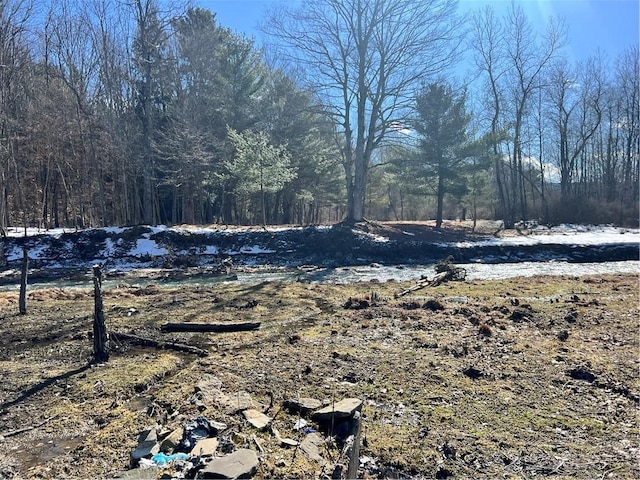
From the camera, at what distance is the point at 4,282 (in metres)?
15.8

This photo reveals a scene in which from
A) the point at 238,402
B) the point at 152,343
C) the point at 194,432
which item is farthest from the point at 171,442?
the point at 152,343

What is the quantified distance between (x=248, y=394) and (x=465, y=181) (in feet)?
89.5

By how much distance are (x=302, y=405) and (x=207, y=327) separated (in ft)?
13.4

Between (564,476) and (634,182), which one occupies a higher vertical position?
(634,182)

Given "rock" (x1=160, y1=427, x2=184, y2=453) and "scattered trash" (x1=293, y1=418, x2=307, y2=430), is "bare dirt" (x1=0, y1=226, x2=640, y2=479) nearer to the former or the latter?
"scattered trash" (x1=293, y1=418, x2=307, y2=430)

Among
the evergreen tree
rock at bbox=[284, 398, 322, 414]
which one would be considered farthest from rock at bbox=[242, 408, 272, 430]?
the evergreen tree

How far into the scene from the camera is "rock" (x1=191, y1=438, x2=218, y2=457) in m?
3.62

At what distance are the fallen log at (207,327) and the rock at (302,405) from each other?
143 inches

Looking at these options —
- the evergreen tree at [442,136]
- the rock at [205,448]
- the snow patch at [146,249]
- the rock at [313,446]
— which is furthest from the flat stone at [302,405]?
the evergreen tree at [442,136]

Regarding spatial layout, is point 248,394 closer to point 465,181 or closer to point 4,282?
point 4,282

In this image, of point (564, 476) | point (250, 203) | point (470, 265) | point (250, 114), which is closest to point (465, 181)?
point (470, 265)

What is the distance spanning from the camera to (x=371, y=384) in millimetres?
5531

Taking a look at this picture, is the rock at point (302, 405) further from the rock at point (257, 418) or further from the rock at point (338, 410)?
the rock at point (257, 418)

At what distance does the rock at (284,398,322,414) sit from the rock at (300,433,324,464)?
1.72 feet
